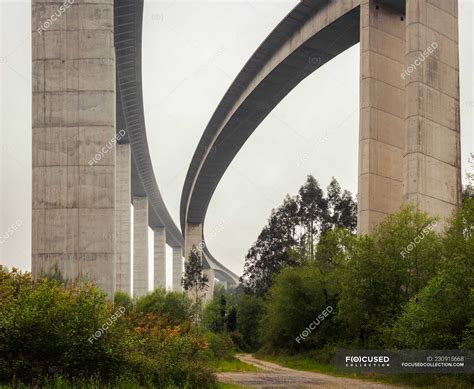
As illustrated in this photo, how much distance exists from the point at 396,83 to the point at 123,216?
31295 millimetres

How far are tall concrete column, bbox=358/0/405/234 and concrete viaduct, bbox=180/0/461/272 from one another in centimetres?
5

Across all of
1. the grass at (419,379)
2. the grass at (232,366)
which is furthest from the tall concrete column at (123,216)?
the grass at (419,379)

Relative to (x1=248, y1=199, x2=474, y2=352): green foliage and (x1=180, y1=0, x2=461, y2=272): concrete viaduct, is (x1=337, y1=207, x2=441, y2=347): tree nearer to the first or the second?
(x1=248, y1=199, x2=474, y2=352): green foliage

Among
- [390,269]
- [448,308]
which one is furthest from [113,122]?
[448,308]

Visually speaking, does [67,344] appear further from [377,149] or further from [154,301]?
[154,301]

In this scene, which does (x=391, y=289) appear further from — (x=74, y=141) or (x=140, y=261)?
Result: (x=140, y=261)

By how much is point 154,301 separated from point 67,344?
33.9m

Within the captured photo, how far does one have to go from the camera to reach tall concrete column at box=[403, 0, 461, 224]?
29359mm

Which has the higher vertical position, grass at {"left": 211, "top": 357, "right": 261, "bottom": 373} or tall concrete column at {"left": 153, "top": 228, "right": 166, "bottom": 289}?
tall concrete column at {"left": 153, "top": 228, "right": 166, "bottom": 289}

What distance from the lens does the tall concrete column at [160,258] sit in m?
87.1

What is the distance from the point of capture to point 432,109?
30.0 meters

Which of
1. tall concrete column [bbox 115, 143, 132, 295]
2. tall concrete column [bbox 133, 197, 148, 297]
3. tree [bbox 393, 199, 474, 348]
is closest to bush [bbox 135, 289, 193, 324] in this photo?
tall concrete column [bbox 115, 143, 132, 295]

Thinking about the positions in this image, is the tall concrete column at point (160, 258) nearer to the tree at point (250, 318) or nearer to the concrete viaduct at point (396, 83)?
the tree at point (250, 318)

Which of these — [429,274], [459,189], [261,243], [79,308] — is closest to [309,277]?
[459,189]
